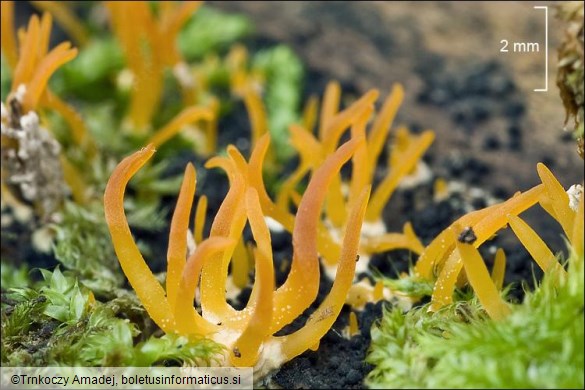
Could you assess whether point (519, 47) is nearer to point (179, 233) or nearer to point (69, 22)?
point (69, 22)

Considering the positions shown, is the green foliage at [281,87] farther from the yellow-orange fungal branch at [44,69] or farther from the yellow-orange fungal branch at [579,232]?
the yellow-orange fungal branch at [579,232]

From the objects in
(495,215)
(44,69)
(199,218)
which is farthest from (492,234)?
(44,69)

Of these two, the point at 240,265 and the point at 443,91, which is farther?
the point at 443,91

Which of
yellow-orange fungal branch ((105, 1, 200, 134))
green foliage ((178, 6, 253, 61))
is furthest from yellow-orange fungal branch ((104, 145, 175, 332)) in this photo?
green foliage ((178, 6, 253, 61))

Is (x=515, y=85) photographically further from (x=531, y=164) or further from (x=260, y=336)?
(x=260, y=336)

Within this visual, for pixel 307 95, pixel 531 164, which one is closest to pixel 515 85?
pixel 531 164

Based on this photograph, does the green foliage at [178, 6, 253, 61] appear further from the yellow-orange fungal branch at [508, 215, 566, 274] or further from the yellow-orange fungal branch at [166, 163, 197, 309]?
the yellow-orange fungal branch at [508, 215, 566, 274]
